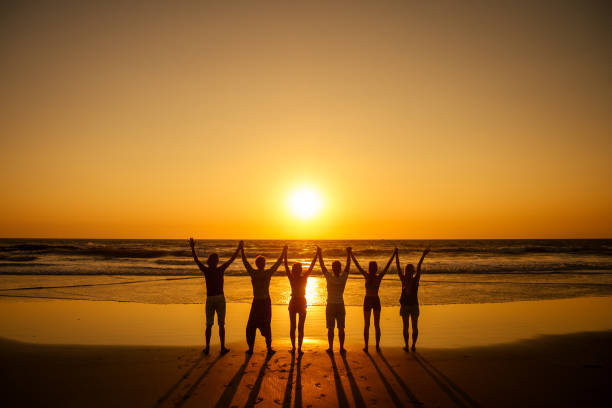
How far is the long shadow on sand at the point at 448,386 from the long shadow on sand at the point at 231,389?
3.36 meters

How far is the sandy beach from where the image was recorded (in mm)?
6074

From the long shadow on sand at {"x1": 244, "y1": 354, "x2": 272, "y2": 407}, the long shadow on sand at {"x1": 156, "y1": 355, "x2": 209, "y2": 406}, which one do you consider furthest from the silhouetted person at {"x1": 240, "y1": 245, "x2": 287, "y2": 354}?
the long shadow on sand at {"x1": 156, "y1": 355, "x2": 209, "y2": 406}

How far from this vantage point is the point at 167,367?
24.4ft

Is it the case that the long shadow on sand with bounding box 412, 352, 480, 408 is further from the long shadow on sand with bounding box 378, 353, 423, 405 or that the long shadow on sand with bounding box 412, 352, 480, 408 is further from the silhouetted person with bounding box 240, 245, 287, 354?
the silhouetted person with bounding box 240, 245, 287, 354

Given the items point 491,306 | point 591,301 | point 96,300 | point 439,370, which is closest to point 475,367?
point 439,370

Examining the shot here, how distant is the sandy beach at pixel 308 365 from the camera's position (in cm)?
607

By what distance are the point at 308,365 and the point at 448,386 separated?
247 centimetres

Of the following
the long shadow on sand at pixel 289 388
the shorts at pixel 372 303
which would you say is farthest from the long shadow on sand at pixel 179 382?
the shorts at pixel 372 303

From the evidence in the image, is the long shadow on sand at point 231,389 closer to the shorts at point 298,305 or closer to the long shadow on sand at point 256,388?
the long shadow on sand at point 256,388

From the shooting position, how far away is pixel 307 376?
6.80 m

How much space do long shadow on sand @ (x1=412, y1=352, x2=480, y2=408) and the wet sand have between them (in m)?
0.02

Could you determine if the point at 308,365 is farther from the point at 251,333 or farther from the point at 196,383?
the point at 196,383

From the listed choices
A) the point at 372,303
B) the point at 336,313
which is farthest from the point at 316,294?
the point at 336,313

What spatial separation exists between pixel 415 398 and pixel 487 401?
1.10m
